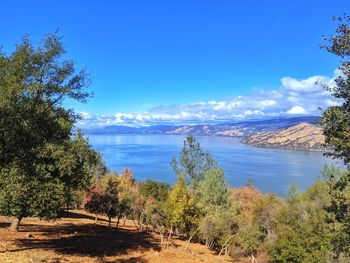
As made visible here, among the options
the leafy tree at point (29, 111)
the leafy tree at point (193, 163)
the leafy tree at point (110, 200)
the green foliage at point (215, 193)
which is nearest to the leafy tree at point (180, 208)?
the green foliage at point (215, 193)

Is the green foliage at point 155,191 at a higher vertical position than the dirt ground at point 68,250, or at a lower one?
lower

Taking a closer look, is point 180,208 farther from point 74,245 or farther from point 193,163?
point 193,163

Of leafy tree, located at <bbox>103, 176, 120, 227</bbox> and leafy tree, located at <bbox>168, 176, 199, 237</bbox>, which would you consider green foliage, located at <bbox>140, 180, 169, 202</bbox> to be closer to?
leafy tree, located at <bbox>103, 176, 120, 227</bbox>

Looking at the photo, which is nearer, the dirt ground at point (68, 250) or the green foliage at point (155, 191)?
the dirt ground at point (68, 250)

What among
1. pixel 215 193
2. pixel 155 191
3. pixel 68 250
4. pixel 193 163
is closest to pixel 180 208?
pixel 215 193

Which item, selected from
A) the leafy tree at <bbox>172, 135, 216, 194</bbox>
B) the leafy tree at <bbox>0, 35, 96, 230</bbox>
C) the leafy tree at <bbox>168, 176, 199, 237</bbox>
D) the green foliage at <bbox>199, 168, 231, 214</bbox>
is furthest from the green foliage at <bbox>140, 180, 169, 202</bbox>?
the leafy tree at <bbox>0, 35, 96, 230</bbox>

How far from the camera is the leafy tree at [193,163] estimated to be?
73.9 meters

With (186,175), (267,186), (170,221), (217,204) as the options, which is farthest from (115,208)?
(267,186)

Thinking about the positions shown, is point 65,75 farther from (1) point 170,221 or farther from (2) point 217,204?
(2) point 217,204

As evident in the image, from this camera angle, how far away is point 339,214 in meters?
13.4

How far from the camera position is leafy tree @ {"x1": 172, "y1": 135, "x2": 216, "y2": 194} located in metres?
73.9

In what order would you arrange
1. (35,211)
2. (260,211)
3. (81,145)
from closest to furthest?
1. (35,211)
2. (81,145)
3. (260,211)

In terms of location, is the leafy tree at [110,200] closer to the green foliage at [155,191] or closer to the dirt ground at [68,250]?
the dirt ground at [68,250]

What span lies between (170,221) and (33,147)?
117 ft
